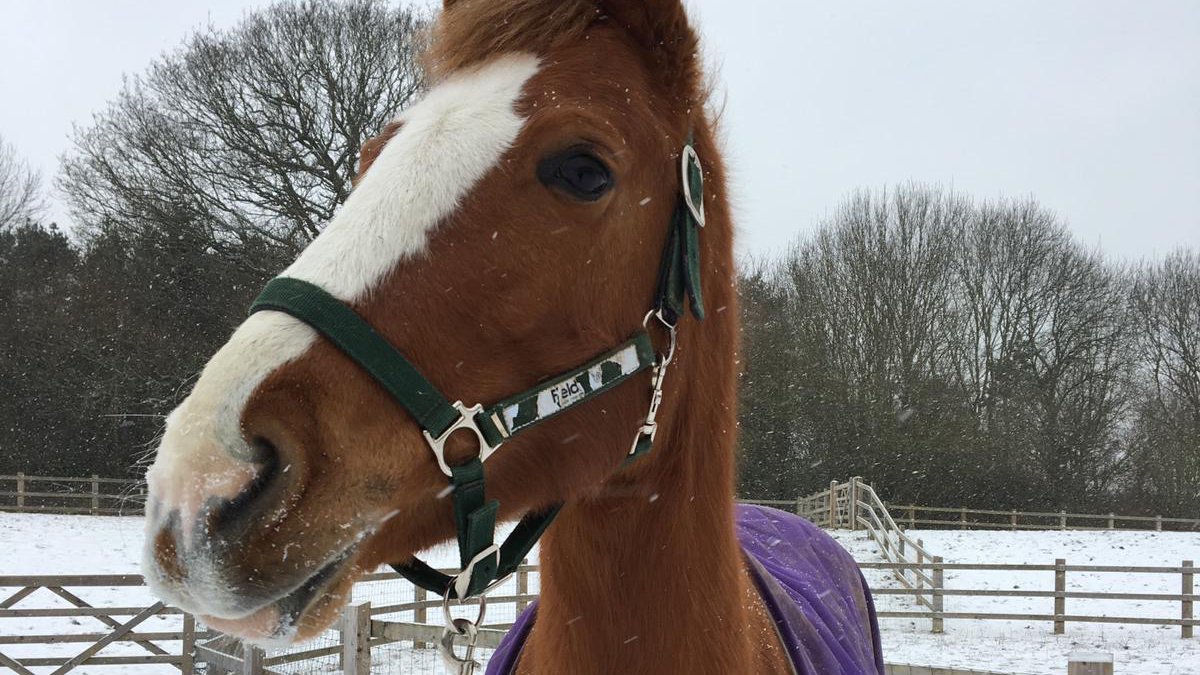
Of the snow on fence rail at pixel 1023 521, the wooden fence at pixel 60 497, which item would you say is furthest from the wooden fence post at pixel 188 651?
the snow on fence rail at pixel 1023 521

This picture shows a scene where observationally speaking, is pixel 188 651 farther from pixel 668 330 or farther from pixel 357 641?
pixel 668 330

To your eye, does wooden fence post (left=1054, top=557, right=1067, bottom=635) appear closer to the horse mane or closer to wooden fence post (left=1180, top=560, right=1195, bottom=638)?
wooden fence post (left=1180, top=560, right=1195, bottom=638)

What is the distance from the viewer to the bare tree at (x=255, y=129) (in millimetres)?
17734

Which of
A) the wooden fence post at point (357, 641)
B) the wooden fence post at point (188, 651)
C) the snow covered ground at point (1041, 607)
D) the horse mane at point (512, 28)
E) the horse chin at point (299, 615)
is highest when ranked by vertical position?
the horse mane at point (512, 28)

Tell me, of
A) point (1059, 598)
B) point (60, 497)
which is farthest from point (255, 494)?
point (60, 497)

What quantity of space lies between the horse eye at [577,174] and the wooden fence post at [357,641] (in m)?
5.67

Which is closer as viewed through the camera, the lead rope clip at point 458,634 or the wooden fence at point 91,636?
the lead rope clip at point 458,634

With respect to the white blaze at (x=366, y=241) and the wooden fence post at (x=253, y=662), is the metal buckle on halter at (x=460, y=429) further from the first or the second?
the wooden fence post at (x=253, y=662)

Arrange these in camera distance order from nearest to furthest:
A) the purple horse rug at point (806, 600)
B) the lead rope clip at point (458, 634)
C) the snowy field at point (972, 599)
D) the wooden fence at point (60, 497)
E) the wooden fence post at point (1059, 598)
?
1. the lead rope clip at point (458, 634)
2. the purple horse rug at point (806, 600)
3. the snowy field at point (972, 599)
4. the wooden fence post at point (1059, 598)
5. the wooden fence at point (60, 497)

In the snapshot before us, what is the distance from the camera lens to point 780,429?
25281mm

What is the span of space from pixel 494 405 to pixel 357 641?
5.77 meters

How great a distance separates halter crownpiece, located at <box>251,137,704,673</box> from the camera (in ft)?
4.55

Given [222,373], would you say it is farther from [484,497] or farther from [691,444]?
[691,444]

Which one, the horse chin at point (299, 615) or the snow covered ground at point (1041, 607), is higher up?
the horse chin at point (299, 615)
